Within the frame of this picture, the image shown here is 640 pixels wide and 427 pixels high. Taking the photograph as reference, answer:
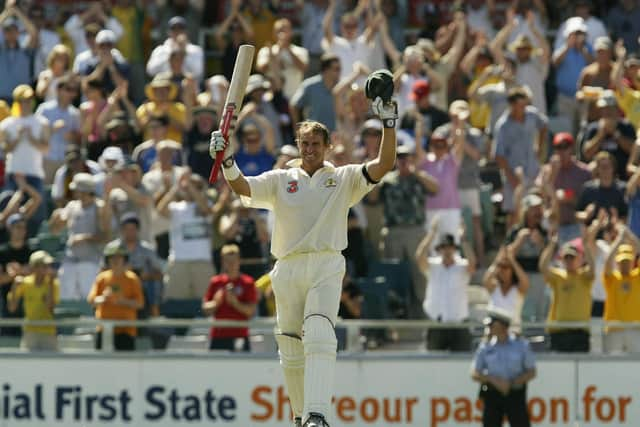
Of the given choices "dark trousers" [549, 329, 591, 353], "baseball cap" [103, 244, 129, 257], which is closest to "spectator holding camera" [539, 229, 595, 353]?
"dark trousers" [549, 329, 591, 353]

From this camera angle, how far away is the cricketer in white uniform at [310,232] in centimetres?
1123

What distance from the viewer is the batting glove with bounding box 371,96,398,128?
10.9m

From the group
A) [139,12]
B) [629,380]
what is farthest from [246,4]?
[629,380]

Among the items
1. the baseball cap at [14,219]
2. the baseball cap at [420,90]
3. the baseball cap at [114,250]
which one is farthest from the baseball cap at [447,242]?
the baseball cap at [14,219]

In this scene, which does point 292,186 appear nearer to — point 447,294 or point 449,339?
point 449,339

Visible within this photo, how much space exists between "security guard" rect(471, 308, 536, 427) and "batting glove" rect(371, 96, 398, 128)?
5.57 m

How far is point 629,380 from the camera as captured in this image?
679 inches

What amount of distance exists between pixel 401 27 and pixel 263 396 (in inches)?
277

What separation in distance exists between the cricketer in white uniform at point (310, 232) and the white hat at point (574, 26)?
10.5 metres

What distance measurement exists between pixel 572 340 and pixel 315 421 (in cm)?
663

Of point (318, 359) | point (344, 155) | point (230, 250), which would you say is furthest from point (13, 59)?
point (318, 359)

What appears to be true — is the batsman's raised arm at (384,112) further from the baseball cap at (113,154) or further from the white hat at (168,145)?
the baseball cap at (113,154)

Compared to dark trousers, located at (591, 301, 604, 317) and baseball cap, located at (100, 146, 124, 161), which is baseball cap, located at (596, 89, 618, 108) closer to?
dark trousers, located at (591, 301, 604, 317)

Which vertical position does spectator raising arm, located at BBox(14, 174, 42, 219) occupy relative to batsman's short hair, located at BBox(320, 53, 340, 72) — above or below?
below
